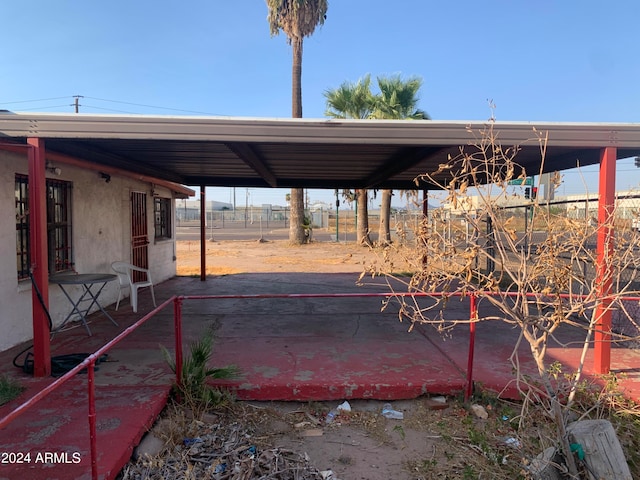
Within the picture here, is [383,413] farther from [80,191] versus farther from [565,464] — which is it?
[80,191]

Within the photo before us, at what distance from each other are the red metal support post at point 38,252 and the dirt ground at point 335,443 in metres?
1.57

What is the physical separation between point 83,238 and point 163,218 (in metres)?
4.59

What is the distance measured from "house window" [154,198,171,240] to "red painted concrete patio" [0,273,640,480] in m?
3.74

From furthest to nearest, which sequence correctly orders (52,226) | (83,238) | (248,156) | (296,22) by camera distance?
(296,22) → (83,238) → (52,226) → (248,156)

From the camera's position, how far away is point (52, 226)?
640 centimetres

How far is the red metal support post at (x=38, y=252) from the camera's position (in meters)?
4.24

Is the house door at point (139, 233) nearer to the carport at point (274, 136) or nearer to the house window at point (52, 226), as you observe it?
the house window at point (52, 226)

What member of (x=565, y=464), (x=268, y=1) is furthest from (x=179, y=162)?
(x=268, y=1)

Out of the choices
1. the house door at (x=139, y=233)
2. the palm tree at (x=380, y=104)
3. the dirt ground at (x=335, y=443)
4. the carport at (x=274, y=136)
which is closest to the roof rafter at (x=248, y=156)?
the carport at (x=274, y=136)

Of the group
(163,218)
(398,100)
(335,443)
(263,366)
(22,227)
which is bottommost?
(335,443)

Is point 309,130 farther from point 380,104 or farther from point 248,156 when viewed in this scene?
point 380,104

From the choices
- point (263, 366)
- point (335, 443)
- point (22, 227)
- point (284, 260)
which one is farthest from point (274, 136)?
point (284, 260)

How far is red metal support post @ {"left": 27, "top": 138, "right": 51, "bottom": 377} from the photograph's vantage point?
4238mm

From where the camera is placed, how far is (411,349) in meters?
5.49
